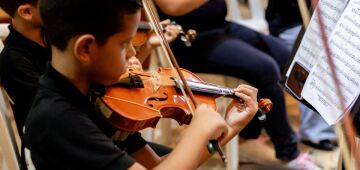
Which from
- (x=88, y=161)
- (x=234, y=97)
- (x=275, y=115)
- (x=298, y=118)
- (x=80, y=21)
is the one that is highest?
(x=80, y=21)

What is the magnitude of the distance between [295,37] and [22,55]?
4.27 feet

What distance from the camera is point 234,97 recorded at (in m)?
1.20

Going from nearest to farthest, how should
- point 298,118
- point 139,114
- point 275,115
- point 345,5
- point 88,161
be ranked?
point 88,161
point 139,114
point 345,5
point 275,115
point 298,118

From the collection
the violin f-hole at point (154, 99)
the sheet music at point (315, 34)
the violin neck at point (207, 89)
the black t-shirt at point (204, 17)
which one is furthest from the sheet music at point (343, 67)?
the black t-shirt at point (204, 17)

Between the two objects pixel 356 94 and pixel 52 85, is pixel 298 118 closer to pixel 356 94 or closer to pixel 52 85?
pixel 356 94

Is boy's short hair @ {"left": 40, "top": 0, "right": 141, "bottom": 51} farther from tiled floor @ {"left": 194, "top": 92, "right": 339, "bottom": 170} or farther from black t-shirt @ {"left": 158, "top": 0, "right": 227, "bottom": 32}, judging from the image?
tiled floor @ {"left": 194, "top": 92, "right": 339, "bottom": 170}

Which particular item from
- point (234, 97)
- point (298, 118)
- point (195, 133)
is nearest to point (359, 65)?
point (234, 97)

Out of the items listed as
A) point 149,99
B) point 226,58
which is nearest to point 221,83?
point 226,58

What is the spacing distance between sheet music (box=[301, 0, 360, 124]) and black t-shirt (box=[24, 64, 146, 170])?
467 millimetres

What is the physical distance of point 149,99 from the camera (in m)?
1.15

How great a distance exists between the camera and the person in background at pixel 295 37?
2.16m

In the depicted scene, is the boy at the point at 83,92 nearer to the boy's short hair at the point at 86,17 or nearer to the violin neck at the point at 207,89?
the boy's short hair at the point at 86,17

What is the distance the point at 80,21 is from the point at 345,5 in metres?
0.60

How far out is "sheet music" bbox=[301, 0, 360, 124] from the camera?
3.62 feet
